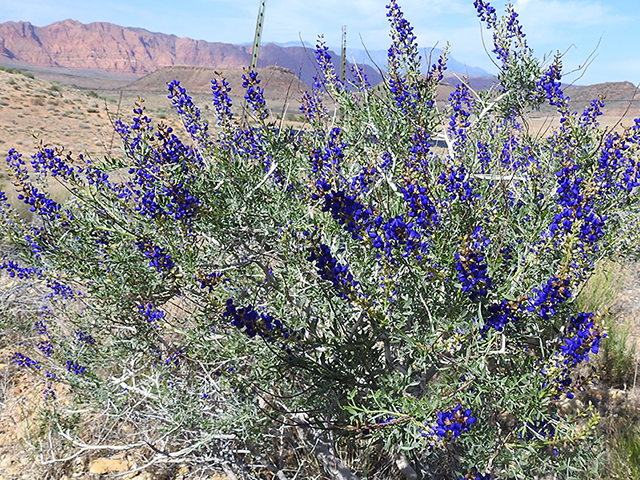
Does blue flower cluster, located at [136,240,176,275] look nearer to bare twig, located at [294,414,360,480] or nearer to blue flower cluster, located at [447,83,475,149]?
bare twig, located at [294,414,360,480]

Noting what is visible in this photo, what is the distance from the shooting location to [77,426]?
3719 millimetres

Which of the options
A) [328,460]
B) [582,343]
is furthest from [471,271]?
[328,460]

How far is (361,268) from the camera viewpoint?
8.06 feet

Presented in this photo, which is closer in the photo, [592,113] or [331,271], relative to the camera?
[331,271]

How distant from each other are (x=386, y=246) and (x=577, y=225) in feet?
2.68

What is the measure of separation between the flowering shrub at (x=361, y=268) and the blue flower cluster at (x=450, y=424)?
0.01m

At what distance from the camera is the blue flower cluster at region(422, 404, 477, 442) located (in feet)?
5.54

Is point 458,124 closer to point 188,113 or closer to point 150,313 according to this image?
point 188,113

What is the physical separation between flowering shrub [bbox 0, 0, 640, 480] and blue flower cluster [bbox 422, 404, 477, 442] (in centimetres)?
1

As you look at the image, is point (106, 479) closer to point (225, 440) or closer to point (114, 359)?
point (114, 359)

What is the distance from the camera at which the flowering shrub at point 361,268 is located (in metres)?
1.99

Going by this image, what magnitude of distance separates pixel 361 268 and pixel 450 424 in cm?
97

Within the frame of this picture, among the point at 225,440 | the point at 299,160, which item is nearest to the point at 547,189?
the point at 299,160

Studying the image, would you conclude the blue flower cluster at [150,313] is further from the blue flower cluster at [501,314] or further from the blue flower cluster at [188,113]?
the blue flower cluster at [501,314]
